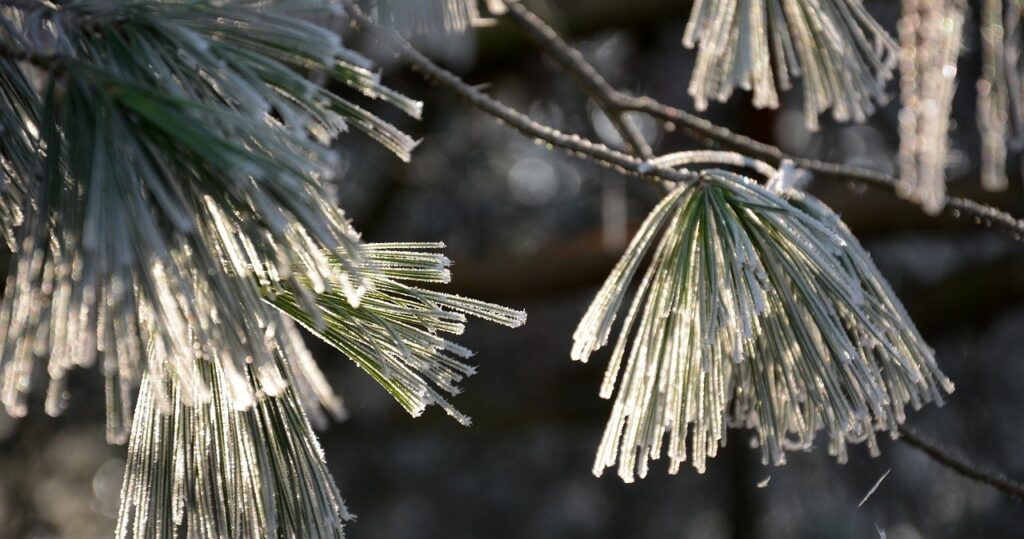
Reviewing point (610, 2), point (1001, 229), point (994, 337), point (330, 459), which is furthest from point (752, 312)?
point (330, 459)

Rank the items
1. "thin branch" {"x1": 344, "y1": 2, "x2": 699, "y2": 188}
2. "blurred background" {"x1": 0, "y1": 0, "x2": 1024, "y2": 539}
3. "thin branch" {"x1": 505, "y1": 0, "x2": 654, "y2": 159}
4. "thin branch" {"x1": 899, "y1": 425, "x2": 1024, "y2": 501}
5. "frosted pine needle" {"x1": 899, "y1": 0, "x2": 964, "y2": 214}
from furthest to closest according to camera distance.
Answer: "blurred background" {"x1": 0, "y1": 0, "x2": 1024, "y2": 539}
"thin branch" {"x1": 505, "y1": 0, "x2": 654, "y2": 159}
"thin branch" {"x1": 899, "y1": 425, "x2": 1024, "y2": 501}
"thin branch" {"x1": 344, "y1": 2, "x2": 699, "y2": 188}
"frosted pine needle" {"x1": 899, "y1": 0, "x2": 964, "y2": 214}

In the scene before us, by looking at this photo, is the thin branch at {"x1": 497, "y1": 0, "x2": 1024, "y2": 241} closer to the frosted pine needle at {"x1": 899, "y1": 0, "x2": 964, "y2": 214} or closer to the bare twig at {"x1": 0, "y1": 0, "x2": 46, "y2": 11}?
the frosted pine needle at {"x1": 899, "y1": 0, "x2": 964, "y2": 214}

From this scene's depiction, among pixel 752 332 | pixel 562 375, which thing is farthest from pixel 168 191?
pixel 562 375

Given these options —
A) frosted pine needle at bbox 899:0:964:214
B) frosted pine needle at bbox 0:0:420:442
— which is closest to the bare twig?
frosted pine needle at bbox 0:0:420:442

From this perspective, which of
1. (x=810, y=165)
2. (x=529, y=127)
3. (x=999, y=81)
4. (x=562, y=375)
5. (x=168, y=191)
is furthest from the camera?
(x=562, y=375)

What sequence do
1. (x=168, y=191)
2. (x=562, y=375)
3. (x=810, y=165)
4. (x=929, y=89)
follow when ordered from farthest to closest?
(x=562, y=375) → (x=810, y=165) → (x=929, y=89) → (x=168, y=191)

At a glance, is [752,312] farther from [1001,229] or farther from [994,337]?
[994,337]

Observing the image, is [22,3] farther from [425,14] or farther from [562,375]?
[562,375]
